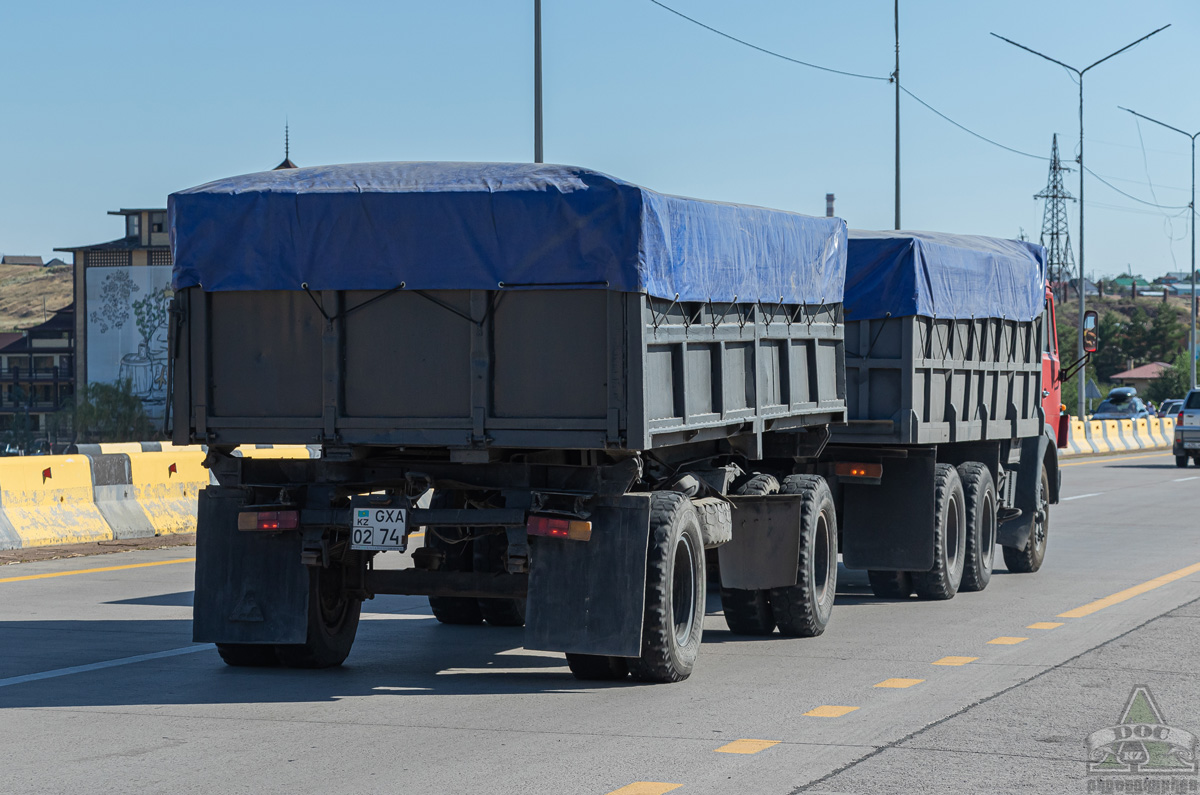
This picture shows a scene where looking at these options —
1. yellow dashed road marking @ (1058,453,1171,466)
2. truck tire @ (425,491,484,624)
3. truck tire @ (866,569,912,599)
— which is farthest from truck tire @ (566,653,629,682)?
yellow dashed road marking @ (1058,453,1171,466)

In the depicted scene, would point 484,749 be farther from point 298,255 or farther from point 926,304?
point 926,304

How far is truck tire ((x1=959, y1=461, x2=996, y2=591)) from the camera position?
1454cm

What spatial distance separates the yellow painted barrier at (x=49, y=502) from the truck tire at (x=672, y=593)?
31.6 feet

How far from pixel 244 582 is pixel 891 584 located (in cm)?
663

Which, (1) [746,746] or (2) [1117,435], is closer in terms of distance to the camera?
(1) [746,746]

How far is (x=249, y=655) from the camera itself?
9906 mm

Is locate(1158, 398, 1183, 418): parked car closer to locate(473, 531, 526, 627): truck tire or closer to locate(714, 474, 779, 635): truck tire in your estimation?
locate(714, 474, 779, 635): truck tire

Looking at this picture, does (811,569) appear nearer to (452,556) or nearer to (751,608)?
(751,608)

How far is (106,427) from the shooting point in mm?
110312

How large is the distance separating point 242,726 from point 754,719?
8.35ft

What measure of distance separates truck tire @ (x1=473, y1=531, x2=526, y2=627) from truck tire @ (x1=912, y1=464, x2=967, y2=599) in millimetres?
3673

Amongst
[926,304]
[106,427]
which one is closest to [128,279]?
[106,427]

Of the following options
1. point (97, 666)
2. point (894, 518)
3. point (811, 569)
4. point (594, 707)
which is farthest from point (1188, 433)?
point (97, 666)

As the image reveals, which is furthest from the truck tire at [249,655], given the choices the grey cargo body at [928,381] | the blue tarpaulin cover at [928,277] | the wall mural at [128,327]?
the wall mural at [128,327]
